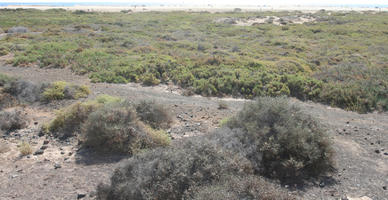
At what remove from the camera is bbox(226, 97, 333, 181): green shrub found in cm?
545

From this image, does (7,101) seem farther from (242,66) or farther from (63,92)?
(242,66)

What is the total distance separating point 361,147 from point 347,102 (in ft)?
14.7

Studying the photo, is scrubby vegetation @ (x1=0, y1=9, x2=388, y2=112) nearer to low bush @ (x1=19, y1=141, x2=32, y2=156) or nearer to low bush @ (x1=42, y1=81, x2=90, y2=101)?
low bush @ (x1=42, y1=81, x2=90, y2=101)

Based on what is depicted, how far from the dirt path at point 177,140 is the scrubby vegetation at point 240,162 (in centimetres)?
55

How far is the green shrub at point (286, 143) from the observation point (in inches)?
215

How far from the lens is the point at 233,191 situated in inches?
158

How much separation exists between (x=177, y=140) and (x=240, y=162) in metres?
2.56

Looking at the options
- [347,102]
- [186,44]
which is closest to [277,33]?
[186,44]

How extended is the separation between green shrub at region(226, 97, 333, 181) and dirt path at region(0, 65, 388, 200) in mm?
357

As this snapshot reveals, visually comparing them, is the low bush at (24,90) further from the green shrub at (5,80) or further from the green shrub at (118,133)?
the green shrub at (118,133)

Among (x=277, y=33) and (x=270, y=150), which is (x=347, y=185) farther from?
(x=277, y=33)

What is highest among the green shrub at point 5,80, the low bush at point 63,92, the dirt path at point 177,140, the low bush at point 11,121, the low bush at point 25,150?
the green shrub at point 5,80

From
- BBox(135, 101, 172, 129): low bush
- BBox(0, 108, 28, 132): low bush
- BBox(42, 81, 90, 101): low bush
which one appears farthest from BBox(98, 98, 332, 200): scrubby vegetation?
BBox(42, 81, 90, 101): low bush

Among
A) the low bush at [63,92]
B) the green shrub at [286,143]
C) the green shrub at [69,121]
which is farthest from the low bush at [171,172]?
the low bush at [63,92]
